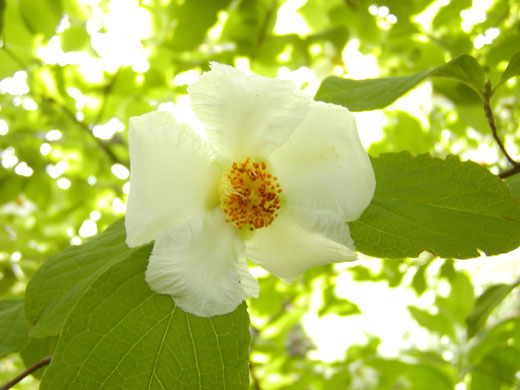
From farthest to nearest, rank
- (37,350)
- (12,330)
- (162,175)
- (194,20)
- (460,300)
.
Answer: (460,300) → (194,20) → (37,350) → (12,330) → (162,175)

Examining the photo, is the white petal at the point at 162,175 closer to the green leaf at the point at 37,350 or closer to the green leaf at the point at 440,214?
the green leaf at the point at 440,214

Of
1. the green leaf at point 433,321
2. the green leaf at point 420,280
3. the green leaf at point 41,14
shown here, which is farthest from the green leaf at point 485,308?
the green leaf at point 41,14

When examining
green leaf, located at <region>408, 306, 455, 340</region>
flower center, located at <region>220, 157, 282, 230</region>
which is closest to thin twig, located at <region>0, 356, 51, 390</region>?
flower center, located at <region>220, 157, 282, 230</region>

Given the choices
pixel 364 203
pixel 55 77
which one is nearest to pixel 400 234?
pixel 364 203

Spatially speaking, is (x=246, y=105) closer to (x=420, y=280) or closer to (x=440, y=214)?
(x=440, y=214)

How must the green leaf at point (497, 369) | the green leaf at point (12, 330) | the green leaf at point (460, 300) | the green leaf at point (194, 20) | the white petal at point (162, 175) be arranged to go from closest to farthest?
the white petal at point (162, 175) < the green leaf at point (12, 330) < the green leaf at point (497, 369) < the green leaf at point (194, 20) < the green leaf at point (460, 300)

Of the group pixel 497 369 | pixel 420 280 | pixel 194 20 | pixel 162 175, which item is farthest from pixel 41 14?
pixel 497 369
